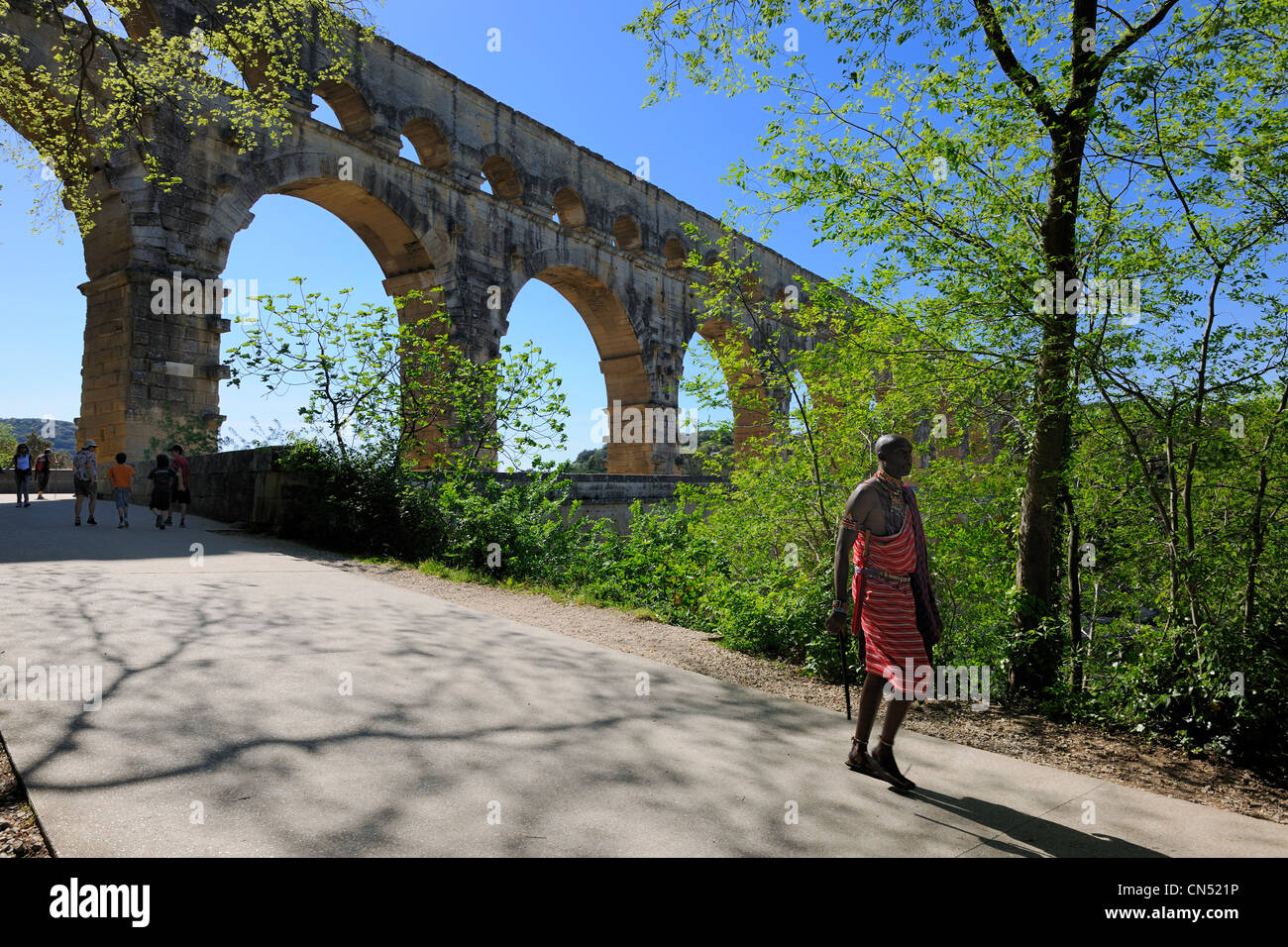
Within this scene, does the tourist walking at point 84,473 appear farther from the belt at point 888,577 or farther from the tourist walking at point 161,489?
the belt at point 888,577

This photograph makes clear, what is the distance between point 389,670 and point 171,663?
1.15 metres

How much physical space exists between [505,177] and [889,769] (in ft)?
70.3

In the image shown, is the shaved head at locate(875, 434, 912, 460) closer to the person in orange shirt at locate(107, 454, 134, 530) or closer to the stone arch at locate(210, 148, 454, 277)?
the person in orange shirt at locate(107, 454, 134, 530)

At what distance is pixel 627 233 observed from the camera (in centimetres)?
2589

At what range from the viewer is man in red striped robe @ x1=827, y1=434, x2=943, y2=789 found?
338 centimetres

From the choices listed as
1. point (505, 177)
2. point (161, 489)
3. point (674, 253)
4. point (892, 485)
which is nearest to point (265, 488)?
point (161, 489)

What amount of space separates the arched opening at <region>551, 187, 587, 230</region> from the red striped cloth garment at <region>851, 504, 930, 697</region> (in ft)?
71.2

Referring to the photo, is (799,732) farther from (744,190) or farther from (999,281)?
(744,190)

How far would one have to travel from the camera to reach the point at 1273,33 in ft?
13.2

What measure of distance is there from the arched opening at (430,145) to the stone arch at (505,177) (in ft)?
6.26

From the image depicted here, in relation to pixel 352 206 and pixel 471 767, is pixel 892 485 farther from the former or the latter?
pixel 352 206

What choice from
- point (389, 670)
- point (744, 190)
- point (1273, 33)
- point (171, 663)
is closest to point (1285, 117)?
point (1273, 33)

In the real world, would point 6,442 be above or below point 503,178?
below

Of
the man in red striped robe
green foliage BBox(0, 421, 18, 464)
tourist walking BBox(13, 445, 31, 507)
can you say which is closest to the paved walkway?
the man in red striped robe
